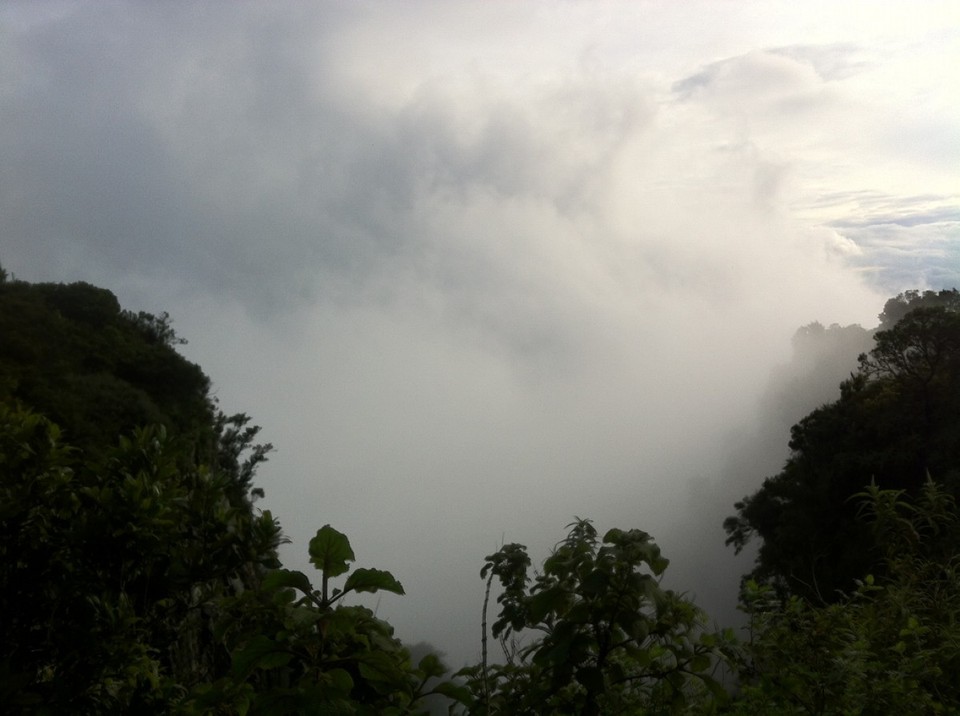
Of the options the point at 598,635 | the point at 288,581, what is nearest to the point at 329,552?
the point at 288,581

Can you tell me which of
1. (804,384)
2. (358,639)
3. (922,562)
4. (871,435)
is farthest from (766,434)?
(358,639)

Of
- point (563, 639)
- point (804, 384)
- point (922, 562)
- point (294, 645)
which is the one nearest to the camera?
point (294, 645)

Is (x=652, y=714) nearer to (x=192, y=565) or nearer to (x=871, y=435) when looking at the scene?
(x=192, y=565)

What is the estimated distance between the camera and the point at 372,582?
165cm

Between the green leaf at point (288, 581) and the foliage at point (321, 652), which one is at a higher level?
the green leaf at point (288, 581)

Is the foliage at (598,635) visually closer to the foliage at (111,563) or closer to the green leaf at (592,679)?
the green leaf at (592,679)

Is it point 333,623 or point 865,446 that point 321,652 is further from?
point 865,446

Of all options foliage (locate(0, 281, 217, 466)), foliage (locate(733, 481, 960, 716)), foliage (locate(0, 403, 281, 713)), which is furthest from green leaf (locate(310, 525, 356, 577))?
foliage (locate(0, 281, 217, 466))

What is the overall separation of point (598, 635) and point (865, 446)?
19674 mm

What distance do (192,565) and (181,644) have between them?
0.40m

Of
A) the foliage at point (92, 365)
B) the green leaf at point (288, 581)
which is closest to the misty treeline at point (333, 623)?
the green leaf at point (288, 581)

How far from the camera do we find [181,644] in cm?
306

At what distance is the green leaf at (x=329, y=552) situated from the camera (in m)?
1.66

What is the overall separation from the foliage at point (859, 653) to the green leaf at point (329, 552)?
1591 millimetres
